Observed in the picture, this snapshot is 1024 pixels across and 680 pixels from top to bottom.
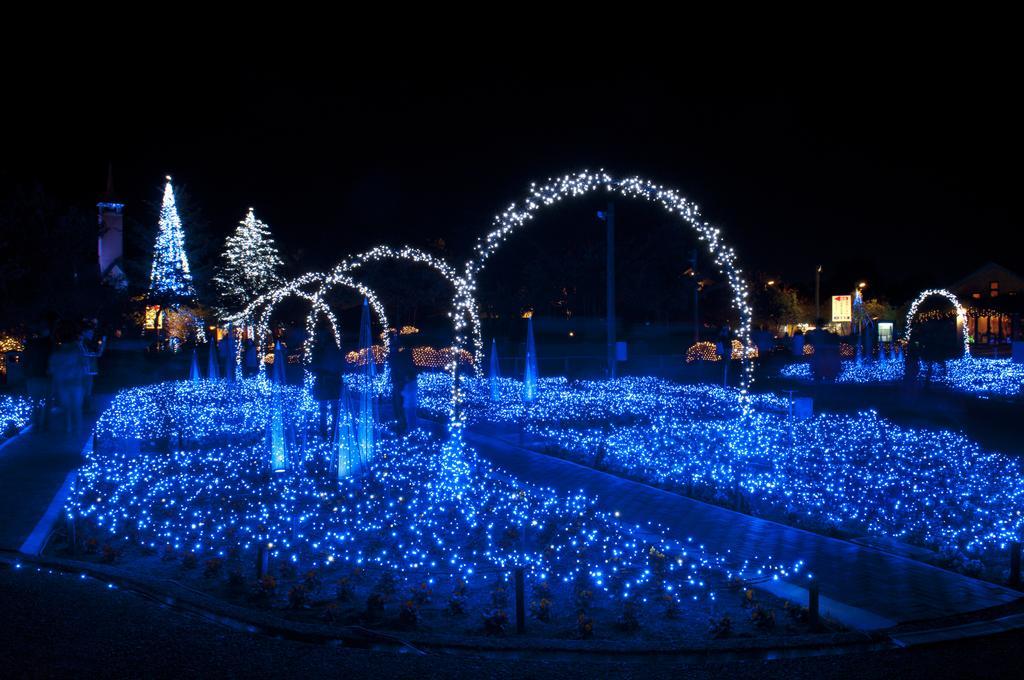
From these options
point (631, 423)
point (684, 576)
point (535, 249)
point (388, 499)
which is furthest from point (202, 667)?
point (535, 249)

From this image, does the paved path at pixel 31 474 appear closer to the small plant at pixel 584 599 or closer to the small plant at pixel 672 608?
the small plant at pixel 584 599

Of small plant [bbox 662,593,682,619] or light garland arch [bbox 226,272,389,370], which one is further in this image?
light garland arch [bbox 226,272,389,370]

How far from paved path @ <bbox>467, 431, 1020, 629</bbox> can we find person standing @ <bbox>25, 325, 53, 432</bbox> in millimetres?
10540

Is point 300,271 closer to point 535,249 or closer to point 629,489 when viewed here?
point 535,249

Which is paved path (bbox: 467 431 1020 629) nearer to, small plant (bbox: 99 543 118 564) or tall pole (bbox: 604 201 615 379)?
Answer: small plant (bbox: 99 543 118 564)

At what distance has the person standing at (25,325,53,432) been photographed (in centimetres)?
1655

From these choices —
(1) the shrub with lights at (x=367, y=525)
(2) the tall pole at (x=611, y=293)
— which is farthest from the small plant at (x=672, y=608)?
(2) the tall pole at (x=611, y=293)

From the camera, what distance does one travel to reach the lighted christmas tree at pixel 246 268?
2356 inches

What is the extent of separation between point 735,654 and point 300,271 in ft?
211

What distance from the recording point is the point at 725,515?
30.8ft

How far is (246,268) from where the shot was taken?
6006cm

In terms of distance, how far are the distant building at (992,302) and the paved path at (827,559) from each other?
1988 inches

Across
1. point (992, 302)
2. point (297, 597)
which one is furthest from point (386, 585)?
point (992, 302)

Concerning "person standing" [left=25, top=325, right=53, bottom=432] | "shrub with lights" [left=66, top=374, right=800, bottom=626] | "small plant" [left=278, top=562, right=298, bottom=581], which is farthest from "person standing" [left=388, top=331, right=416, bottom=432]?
"small plant" [left=278, top=562, right=298, bottom=581]
